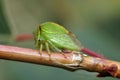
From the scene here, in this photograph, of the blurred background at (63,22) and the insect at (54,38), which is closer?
the insect at (54,38)

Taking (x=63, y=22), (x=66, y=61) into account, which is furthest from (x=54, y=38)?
(x=63, y=22)

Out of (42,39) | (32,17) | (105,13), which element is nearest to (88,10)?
(105,13)

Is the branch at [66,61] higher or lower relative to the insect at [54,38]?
lower

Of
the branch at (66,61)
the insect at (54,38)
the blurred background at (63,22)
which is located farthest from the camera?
the blurred background at (63,22)

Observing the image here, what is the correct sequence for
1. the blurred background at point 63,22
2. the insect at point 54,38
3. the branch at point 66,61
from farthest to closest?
the blurred background at point 63,22
the insect at point 54,38
the branch at point 66,61

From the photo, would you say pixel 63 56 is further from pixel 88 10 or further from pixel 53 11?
pixel 53 11
